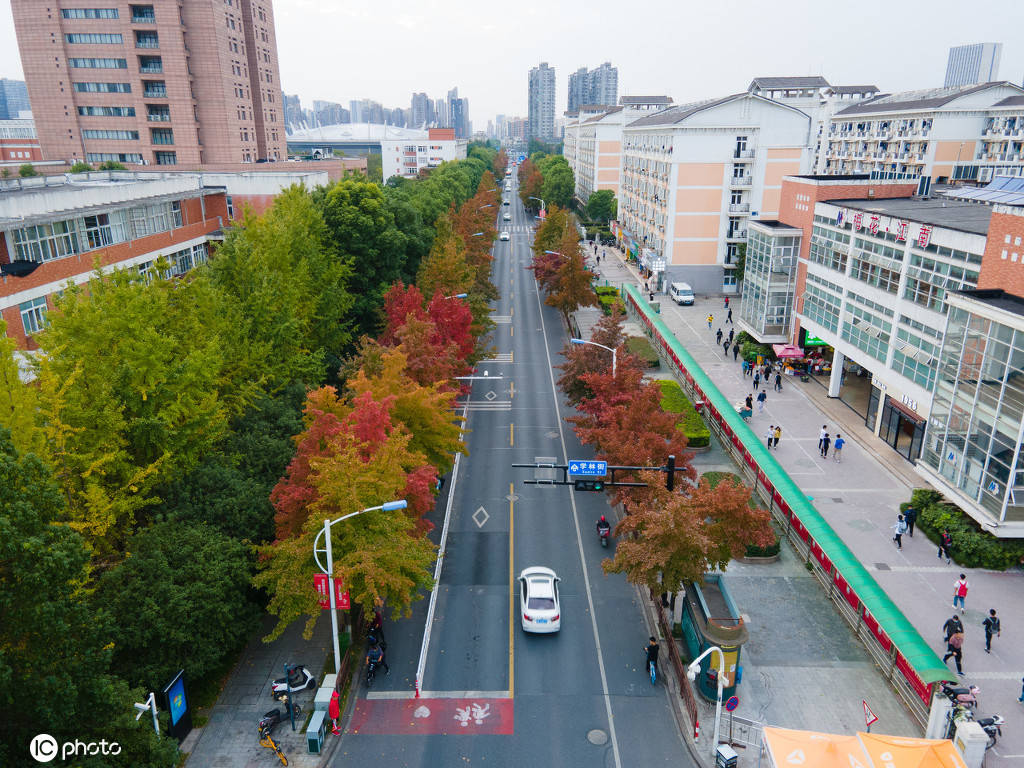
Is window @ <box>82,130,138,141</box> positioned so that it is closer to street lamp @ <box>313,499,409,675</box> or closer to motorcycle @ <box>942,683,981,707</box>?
street lamp @ <box>313,499,409,675</box>

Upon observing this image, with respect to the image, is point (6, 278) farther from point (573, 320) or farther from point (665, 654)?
point (573, 320)

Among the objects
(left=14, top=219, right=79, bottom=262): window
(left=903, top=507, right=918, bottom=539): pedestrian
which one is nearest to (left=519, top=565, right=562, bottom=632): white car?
(left=903, top=507, right=918, bottom=539): pedestrian

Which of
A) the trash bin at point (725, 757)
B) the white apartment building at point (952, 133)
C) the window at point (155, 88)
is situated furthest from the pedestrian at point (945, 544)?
the window at point (155, 88)

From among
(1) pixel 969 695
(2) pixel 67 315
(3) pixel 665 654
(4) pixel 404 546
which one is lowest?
(3) pixel 665 654

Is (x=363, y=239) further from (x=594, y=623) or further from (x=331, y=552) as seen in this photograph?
(x=594, y=623)

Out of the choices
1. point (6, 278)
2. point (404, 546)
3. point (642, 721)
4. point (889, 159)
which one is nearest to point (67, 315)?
point (6, 278)

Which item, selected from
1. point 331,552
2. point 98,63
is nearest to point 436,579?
point 331,552
